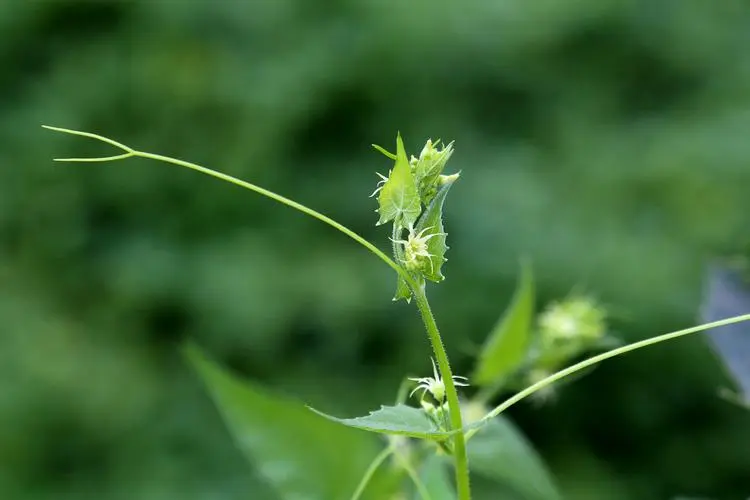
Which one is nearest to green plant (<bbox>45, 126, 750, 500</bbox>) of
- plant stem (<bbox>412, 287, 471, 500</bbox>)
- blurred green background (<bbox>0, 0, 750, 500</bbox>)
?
plant stem (<bbox>412, 287, 471, 500</bbox>)

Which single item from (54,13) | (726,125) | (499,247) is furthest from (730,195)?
(54,13)

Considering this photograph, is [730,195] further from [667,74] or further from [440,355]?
[440,355]

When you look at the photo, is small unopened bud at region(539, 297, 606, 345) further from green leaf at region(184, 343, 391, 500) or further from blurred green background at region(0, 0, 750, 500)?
blurred green background at region(0, 0, 750, 500)

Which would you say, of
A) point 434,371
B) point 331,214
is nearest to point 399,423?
point 434,371

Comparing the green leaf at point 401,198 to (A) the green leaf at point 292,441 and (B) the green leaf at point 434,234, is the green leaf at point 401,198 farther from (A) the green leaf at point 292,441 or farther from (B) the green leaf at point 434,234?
(A) the green leaf at point 292,441

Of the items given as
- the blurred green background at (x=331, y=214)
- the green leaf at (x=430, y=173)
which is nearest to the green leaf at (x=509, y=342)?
the green leaf at (x=430, y=173)

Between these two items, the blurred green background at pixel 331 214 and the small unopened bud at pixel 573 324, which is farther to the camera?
the blurred green background at pixel 331 214
